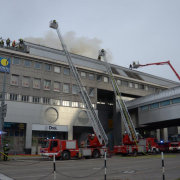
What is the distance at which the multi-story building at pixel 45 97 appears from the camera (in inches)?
1406

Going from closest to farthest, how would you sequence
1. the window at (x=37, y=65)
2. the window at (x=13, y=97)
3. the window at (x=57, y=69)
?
1. the window at (x=13, y=97)
2. the window at (x=37, y=65)
3. the window at (x=57, y=69)

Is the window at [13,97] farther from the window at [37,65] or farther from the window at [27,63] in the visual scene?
the window at [37,65]

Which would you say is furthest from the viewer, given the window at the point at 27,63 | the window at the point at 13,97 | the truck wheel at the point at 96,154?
the window at the point at 27,63

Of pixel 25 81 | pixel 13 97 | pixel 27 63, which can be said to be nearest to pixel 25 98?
pixel 13 97

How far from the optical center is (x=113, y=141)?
49531 millimetres

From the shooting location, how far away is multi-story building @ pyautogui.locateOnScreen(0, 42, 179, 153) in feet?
117

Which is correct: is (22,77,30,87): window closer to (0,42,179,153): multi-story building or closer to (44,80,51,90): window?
(0,42,179,153): multi-story building

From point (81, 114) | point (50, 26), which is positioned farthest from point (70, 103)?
point (50, 26)

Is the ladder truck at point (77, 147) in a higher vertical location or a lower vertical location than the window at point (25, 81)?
lower

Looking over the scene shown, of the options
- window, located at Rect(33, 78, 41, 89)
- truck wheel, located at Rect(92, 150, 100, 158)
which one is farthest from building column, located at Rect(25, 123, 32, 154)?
truck wheel, located at Rect(92, 150, 100, 158)

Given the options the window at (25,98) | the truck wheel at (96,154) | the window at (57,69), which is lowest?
the truck wheel at (96,154)

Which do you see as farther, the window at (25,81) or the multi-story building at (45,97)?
the window at (25,81)

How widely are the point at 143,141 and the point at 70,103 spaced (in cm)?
1453

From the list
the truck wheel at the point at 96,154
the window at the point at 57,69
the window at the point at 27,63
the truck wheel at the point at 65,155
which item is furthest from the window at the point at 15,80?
the truck wheel at the point at 96,154
